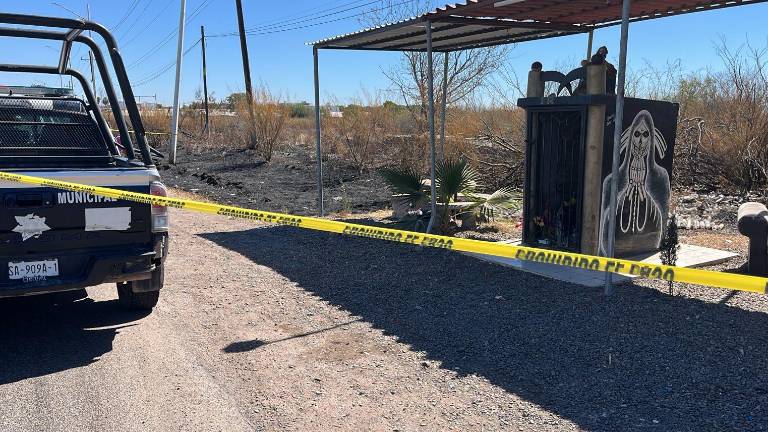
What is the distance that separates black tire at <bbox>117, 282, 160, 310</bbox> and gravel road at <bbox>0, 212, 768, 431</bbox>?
4.4 inches

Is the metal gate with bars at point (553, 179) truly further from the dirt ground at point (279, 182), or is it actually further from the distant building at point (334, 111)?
the distant building at point (334, 111)

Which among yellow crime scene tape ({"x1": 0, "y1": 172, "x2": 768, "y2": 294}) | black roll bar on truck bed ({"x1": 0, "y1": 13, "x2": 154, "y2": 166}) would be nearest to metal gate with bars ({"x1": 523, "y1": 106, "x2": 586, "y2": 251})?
yellow crime scene tape ({"x1": 0, "y1": 172, "x2": 768, "y2": 294})

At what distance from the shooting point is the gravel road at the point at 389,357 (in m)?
3.71

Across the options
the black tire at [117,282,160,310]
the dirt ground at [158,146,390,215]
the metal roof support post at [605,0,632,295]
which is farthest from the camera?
the dirt ground at [158,146,390,215]

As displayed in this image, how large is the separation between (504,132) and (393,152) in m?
4.23

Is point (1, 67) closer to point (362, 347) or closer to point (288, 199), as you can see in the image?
point (362, 347)

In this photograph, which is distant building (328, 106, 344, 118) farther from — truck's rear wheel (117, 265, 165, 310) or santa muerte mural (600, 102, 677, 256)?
truck's rear wheel (117, 265, 165, 310)

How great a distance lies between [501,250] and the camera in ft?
11.6

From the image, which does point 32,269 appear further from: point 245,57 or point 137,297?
point 245,57

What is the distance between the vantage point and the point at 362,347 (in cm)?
484

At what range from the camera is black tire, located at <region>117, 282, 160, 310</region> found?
219 inches

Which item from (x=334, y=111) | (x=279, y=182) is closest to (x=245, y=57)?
(x=334, y=111)

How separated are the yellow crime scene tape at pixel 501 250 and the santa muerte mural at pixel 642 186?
124 inches

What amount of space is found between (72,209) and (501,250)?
314cm
